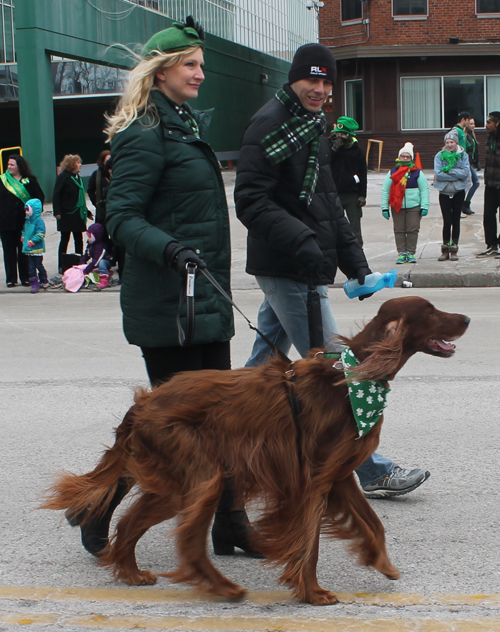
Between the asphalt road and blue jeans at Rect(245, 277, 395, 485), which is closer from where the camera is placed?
the asphalt road

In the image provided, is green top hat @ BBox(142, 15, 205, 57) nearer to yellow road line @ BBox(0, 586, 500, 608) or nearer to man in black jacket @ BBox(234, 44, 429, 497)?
man in black jacket @ BBox(234, 44, 429, 497)

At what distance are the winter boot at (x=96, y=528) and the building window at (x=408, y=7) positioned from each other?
27.1m

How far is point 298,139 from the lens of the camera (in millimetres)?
3668

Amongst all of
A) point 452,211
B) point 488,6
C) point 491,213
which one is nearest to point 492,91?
point 488,6

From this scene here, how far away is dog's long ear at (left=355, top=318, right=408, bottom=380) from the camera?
291 cm

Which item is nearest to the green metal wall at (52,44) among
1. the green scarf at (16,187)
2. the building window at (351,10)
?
the building window at (351,10)

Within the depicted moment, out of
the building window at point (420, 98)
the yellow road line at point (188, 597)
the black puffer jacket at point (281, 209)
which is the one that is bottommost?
the yellow road line at point (188, 597)

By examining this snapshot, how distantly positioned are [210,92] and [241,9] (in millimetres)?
7053

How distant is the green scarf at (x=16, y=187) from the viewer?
37.6 ft

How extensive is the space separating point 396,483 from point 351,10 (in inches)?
1067

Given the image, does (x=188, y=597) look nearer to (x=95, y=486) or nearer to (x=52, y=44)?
(x=95, y=486)

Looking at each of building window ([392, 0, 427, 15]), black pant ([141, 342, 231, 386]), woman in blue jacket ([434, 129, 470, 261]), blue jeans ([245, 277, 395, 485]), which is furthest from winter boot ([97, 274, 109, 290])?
building window ([392, 0, 427, 15])

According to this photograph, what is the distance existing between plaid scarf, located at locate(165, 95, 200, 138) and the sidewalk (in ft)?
26.2

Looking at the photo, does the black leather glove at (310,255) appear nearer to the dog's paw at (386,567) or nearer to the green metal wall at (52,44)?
the dog's paw at (386,567)
